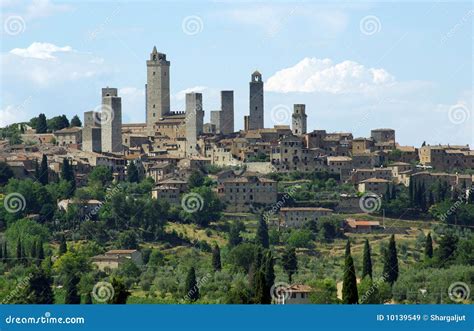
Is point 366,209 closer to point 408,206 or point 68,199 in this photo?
point 408,206

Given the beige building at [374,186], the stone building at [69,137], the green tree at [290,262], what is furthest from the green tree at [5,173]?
the green tree at [290,262]

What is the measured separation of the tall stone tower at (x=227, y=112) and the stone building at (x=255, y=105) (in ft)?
2.96

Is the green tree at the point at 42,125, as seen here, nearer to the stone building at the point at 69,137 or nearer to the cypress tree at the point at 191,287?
the stone building at the point at 69,137

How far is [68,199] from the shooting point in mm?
65125

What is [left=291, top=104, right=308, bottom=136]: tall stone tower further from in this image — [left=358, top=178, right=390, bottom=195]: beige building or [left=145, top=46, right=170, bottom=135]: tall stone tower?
[left=358, top=178, right=390, bottom=195]: beige building

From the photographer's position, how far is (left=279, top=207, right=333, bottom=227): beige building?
2530 inches

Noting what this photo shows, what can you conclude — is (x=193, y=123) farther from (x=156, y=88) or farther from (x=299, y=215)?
(x=299, y=215)

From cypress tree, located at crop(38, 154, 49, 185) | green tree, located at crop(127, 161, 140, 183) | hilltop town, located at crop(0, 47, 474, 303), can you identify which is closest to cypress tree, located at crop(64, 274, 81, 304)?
hilltop town, located at crop(0, 47, 474, 303)

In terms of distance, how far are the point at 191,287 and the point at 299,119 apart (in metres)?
31.4

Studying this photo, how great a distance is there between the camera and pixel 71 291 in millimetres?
46781

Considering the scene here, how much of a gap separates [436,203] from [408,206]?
4.84ft

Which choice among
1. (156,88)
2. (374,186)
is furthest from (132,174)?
(156,88)

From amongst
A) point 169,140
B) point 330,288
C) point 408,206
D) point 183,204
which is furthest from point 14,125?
point 330,288

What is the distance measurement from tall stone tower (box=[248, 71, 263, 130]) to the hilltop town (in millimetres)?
81
